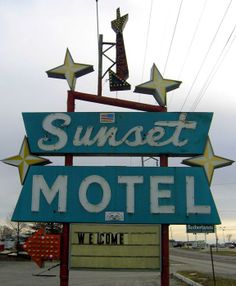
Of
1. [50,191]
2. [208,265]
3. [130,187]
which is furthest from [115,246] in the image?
[208,265]

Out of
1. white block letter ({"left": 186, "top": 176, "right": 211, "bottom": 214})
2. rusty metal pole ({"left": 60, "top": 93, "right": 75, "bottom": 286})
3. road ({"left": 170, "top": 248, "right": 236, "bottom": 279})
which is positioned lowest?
road ({"left": 170, "top": 248, "right": 236, "bottom": 279})

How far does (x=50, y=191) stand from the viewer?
10.6m

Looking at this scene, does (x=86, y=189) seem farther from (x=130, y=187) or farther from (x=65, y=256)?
(x=65, y=256)

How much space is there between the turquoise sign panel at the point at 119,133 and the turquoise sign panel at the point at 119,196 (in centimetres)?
42

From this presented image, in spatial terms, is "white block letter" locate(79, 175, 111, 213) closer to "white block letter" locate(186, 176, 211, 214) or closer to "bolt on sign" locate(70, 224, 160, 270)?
"bolt on sign" locate(70, 224, 160, 270)

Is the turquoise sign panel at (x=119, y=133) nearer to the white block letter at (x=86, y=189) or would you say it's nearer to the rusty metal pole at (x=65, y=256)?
the white block letter at (x=86, y=189)

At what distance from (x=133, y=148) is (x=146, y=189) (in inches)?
36.1

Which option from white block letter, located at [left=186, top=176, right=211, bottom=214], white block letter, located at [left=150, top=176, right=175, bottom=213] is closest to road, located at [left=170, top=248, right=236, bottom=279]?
white block letter, located at [left=186, top=176, right=211, bottom=214]

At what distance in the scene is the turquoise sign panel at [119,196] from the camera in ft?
34.2

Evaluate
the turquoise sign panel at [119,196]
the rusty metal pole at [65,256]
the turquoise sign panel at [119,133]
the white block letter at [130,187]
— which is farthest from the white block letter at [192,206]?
the rusty metal pole at [65,256]

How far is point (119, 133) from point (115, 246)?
2.36 metres

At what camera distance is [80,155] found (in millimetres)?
10906

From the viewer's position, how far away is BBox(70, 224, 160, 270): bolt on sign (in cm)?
1040

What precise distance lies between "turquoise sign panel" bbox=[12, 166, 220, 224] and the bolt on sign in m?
0.21
